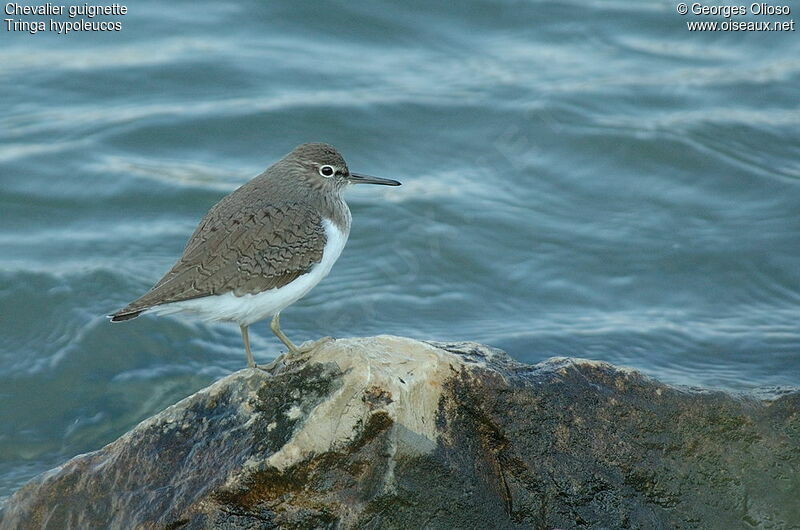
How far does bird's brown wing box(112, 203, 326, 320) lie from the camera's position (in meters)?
6.60

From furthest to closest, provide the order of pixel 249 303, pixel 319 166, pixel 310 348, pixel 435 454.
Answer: pixel 319 166
pixel 249 303
pixel 310 348
pixel 435 454

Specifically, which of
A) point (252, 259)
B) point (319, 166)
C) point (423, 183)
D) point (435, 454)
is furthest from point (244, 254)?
point (423, 183)

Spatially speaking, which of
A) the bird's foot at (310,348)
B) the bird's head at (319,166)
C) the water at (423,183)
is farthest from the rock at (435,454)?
the water at (423,183)

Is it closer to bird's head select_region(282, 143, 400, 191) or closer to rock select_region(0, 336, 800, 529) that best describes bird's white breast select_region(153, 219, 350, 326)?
bird's head select_region(282, 143, 400, 191)

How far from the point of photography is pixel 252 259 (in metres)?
6.81

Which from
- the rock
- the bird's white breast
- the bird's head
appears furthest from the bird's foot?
the bird's head

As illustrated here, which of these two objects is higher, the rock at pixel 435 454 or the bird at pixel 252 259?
the bird at pixel 252 259

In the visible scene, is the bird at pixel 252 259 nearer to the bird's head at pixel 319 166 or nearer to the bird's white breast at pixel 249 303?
the bird's white breast at pixel 249 303

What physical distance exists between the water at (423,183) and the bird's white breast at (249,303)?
2396 millimetres

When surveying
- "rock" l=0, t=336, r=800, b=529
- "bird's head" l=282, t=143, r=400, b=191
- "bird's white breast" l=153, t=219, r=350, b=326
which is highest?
"bird's head" l=282, t=143, r=400, b=191

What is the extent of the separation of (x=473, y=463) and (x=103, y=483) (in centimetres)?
211

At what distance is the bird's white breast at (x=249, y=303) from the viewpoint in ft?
21.9

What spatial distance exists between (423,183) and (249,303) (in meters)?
6.60

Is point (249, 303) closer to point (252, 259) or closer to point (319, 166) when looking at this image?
point (252, 259)
